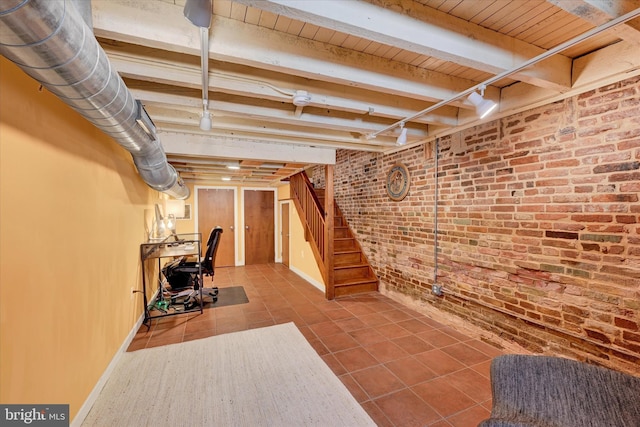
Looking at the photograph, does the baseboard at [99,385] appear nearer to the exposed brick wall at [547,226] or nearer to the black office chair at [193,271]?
the black office chair at [193,271]

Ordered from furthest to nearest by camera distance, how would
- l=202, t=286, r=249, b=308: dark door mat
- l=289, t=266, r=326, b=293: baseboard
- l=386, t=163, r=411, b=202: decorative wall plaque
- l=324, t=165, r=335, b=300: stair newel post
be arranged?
1. l=289, t=266, r=326, b=293: baseboard
2. l=324, t=165, r=335, b=300: stair newel post
3. l=202, t=286, r=249, b=308: dark door mat
4. l=386, t=163, r=411, b=202: decorative wall plaque

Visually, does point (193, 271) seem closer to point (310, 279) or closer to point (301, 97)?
point (310, 279)

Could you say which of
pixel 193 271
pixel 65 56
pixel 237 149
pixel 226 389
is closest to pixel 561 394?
pixel 226 389

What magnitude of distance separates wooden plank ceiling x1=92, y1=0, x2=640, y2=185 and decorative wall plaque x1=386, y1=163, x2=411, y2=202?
3.49 ft

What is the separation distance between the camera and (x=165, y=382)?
2.16m

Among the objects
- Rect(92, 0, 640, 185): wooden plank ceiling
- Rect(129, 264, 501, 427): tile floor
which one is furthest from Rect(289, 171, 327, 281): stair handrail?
Rect(92, 0, 640, 185): wooden plank ceiling

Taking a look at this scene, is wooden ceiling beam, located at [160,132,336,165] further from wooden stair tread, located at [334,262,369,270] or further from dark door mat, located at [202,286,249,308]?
dark door mat, located at [202,286,249,308]

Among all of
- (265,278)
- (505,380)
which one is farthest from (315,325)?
(265,278)

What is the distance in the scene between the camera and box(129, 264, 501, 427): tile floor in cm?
192

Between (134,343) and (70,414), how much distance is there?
1.28 meters

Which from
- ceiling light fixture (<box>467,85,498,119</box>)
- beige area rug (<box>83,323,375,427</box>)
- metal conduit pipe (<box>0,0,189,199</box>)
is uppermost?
ceiling light fixture (<box>467,85,498,119</box>)

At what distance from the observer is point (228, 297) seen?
14.4 feet

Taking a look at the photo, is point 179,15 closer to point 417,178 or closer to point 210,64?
point 210,64

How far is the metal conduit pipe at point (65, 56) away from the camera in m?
0.80
